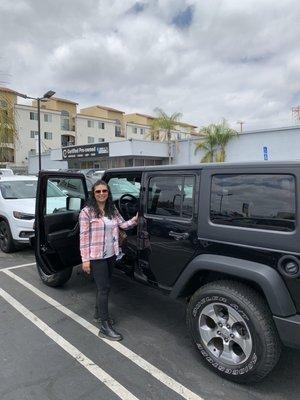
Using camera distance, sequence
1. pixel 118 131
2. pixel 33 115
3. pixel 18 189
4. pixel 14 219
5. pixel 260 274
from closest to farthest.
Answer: pixel 260 274, pixel 14 219, pixel 18 189, pixel 33 115, pixel 118 131

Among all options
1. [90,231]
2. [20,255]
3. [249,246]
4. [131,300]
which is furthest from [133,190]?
[20,255]

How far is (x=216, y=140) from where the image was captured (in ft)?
91.4

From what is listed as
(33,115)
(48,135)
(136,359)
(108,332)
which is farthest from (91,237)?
(48,135)

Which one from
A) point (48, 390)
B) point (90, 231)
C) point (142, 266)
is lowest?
point (48, 390)

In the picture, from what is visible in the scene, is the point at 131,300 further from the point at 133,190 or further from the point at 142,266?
the point at 133,190

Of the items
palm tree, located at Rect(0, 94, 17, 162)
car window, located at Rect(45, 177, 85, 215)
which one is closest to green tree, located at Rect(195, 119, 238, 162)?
palm tree, located at Rect(0, 94, 17, 162)

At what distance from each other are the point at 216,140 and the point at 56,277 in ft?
79.8

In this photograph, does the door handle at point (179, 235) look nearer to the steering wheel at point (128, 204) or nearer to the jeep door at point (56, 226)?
the steering wheel at point (128, 204)

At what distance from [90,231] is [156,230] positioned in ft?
2.15

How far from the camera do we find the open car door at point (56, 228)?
4.62 meters

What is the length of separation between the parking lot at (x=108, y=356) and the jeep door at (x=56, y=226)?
1.64ft

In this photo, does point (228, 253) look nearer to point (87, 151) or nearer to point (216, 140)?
point (216, 140)

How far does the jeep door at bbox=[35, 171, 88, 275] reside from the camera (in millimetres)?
4613

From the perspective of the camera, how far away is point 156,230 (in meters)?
3.58
